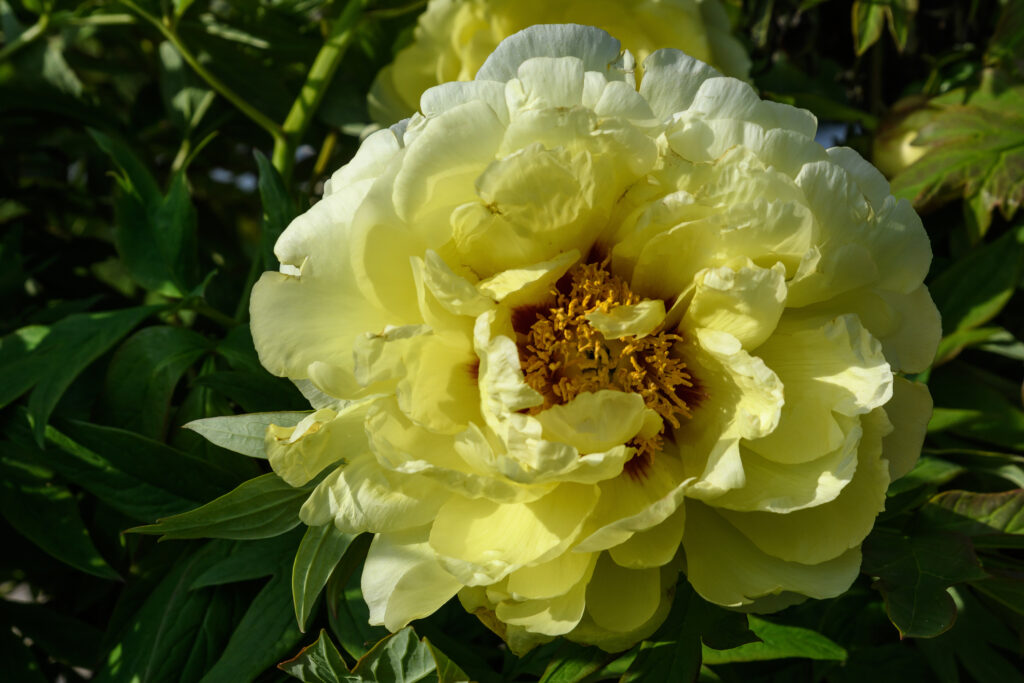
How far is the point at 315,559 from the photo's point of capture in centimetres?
63

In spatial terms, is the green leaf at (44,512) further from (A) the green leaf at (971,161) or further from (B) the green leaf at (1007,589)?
(A) the green leaf at (971,161)

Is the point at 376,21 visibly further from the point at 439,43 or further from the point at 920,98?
the point at 920,98

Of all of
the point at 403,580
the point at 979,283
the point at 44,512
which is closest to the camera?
the point at 403,580

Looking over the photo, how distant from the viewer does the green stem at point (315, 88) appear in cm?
100

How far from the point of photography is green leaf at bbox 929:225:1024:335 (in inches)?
34.9

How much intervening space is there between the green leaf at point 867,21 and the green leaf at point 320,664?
2.69 ft

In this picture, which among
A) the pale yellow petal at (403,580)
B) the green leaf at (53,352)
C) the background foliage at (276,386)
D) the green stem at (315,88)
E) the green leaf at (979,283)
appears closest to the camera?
the pale yellow petal at (403,580)

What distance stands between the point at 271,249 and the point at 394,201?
0.28m

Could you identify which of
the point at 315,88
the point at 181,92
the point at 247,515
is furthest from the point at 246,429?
the point at 181,92

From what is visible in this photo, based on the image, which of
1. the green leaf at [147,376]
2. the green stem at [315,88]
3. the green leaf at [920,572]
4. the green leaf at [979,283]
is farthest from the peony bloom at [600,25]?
the green leaf at [920,572]

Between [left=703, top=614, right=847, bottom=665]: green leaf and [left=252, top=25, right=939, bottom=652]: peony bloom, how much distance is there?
0.34 feet

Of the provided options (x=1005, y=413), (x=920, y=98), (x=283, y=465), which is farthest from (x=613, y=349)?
(x=920, y=98)

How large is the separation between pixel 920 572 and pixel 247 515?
19.5 inches

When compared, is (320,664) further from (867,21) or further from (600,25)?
(867,21)
